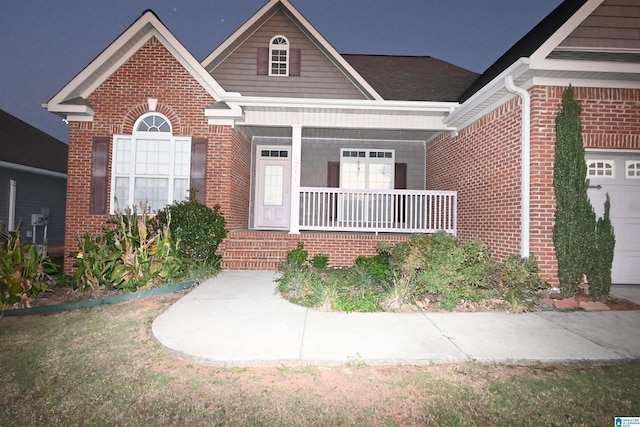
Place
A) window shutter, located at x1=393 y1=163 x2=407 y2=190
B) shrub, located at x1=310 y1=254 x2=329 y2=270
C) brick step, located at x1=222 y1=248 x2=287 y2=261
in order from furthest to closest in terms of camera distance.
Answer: window shutter, located at x1=393 y1=163 x2=407 y2=190 → brick step, located at x1=222 y1=248 x2=287 y2=261 → shrub, located at x1=310 y1=254 x2=329 y2=270

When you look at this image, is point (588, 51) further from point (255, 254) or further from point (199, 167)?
point (199, 167)

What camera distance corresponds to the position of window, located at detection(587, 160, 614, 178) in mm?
6457

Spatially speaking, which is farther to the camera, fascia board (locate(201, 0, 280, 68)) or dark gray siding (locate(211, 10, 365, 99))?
dark gray siding (locate(211, 10, 365, 99))

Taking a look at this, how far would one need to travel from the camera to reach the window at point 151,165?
8352mm

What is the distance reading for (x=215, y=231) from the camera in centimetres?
762

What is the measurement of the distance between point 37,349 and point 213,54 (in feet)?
29.3

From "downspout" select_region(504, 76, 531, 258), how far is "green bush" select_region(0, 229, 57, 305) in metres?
8.12

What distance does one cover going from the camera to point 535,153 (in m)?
6.02

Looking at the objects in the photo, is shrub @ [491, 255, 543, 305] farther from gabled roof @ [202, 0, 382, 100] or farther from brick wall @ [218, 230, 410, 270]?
gabled roof @ [202, 0, 382, 100]

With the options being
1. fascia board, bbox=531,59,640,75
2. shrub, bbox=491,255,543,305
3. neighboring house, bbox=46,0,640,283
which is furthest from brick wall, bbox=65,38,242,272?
fascia board, bbox=531,59,640,75

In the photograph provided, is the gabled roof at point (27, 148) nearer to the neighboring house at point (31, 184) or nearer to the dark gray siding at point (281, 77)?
the neighboring house at point (31, 184)

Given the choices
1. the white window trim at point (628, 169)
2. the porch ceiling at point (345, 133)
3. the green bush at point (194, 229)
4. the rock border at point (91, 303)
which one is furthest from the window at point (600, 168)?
the rock border at point (91, 303)

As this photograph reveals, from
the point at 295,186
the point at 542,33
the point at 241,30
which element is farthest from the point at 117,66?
the point at 542,33

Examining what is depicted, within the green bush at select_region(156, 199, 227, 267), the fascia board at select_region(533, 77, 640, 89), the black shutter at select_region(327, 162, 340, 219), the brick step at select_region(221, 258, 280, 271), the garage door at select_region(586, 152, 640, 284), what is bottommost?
the brick step at select_region(221, 258, 280, 271)
